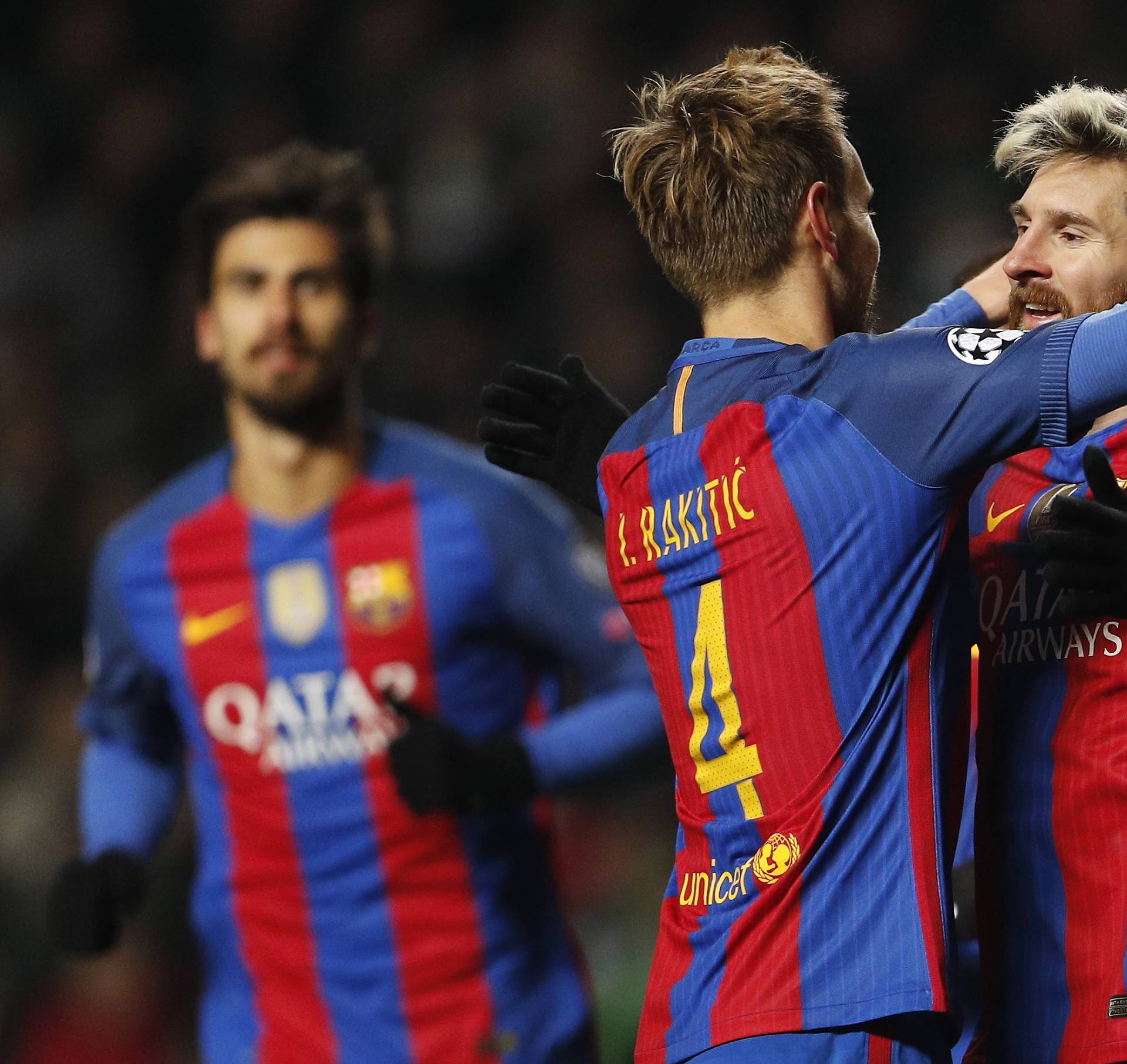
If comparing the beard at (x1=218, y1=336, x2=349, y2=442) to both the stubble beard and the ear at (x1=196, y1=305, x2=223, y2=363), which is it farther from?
the stubble beard

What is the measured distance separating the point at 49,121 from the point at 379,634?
5.10 m

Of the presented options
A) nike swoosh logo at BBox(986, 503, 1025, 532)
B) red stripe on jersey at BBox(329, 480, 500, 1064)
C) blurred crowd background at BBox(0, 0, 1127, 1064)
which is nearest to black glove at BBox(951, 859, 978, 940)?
nike swoosh logo at BBox(986, 503, 1025, 532)

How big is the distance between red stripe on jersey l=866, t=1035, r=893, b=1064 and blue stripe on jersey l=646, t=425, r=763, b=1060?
0.70ft

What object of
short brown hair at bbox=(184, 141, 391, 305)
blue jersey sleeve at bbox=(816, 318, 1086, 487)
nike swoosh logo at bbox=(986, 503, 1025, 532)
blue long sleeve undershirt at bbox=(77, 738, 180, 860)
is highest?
short brown hair at bbox=(184, 141, 391, 305)

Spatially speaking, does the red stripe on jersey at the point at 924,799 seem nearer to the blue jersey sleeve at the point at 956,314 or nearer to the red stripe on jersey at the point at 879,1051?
the red stripe on jersey at the point at 879,1051

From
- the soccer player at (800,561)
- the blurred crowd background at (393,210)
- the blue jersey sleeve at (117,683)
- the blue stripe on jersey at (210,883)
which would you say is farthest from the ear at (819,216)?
the blurred crowd background at (393,210)

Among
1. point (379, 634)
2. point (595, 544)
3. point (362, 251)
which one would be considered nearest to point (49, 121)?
point (595, 544)

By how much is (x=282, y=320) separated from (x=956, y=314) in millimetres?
1766

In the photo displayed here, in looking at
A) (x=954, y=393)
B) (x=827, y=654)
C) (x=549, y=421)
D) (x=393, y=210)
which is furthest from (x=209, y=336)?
(x=393, y=210)

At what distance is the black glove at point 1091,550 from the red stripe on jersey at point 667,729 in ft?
1.74

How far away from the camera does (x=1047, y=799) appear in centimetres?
256

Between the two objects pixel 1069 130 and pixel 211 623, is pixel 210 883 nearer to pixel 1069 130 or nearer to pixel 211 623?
pixel 211 623

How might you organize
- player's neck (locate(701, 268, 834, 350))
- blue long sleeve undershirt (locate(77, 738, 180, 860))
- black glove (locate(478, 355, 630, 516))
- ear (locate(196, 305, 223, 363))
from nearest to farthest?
1. player's neck (locate(701, 268, 834, 350))
2. black glove (locate(478, 355, 630, 516))
3. blue long sleeve undershirt (locate(77, 738, 180, 860))
4. ear (locate(196, 305, 223, 363))

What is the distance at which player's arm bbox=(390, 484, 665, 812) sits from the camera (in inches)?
147
